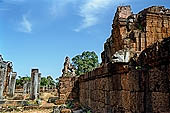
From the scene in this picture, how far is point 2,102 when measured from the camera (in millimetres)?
14547

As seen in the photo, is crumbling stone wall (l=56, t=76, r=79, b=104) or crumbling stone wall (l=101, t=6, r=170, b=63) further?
crumbling stone wall (l=56, t=76, r=79, b=104)

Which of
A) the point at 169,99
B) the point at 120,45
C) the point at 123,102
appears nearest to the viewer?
the point at 169,99

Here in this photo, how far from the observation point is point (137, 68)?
12.7 feet

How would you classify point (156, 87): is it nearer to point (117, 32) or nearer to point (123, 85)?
point (123, 85)

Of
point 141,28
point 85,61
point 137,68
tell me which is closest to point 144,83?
point 137,68

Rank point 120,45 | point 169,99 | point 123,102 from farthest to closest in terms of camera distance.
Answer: point 120,45 → point 123,102 → point 169,99

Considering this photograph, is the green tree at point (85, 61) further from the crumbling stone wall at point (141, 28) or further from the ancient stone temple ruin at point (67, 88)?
the crumbling stone wall at point (141, 28)

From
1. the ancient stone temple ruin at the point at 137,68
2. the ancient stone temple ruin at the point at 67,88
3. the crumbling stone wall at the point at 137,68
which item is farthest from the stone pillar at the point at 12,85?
the crumbling stone wall at the point at 137,68

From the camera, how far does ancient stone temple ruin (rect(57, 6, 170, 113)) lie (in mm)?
3167

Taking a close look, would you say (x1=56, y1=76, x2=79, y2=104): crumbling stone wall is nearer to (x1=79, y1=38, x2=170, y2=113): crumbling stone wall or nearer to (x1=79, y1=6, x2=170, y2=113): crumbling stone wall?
(x1=79, y1=6, x2=170, y2=113): crumbling stone wall

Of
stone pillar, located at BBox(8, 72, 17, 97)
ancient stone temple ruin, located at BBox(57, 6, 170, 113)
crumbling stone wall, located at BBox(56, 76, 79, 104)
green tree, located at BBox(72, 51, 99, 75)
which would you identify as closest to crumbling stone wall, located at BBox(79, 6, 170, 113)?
ancient stone temple ruin, located at BBox(57, 6, 170, 113)

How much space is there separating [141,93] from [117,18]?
584 cm

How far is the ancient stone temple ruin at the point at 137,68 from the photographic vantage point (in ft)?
10.4

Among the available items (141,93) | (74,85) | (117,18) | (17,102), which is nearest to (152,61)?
(141,93)
